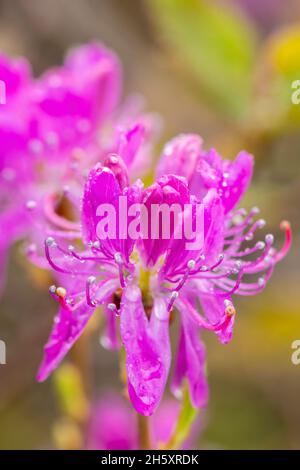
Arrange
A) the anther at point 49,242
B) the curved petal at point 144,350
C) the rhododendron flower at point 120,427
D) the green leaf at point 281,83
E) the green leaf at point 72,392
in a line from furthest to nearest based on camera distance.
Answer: the green leaf at point 281,83 → the rhododendron flower at point 120,427 → the green leaf at point 72,392 → the anther at point 49,242 → the curved petal at point 144,350

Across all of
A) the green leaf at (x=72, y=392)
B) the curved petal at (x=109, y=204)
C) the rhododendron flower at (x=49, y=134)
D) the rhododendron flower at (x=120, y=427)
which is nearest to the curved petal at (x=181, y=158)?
the curved petal at (x=109, y=204)

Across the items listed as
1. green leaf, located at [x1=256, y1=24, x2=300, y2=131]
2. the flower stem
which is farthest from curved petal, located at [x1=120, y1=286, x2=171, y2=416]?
green leaf, located at [x1=256, y1=24, x2=300, y2=131]

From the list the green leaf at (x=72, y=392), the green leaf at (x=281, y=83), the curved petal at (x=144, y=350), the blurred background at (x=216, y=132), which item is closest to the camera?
the curved petal at (x=144, y=350)

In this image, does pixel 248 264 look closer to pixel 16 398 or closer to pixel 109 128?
pixel 109 128

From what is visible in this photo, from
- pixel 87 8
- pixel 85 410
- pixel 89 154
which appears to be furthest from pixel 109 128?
pixel 87 8

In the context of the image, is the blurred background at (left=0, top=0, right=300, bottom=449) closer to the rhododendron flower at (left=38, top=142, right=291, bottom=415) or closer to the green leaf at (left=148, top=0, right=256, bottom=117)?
the green leaf at (left=148, top=0, right=256, bottom=117)

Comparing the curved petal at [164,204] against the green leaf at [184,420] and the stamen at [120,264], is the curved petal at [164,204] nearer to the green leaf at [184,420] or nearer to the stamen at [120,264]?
the stamen at [120,264]

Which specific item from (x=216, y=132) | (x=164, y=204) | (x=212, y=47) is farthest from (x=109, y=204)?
(x=216, y=132)
